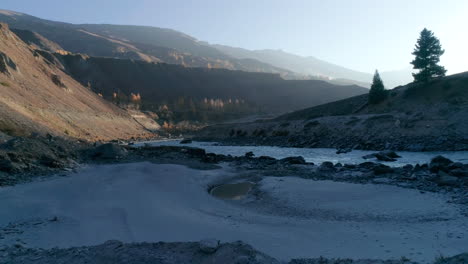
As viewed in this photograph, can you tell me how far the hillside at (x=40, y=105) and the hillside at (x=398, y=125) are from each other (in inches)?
978

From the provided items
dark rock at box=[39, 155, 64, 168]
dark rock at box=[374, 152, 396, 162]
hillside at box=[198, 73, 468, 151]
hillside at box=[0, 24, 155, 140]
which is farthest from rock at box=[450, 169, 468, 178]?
hillside at box=[0, 24, 155, 140]

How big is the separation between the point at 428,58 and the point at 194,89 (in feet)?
333

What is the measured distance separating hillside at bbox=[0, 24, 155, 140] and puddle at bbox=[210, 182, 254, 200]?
18543 millimetres

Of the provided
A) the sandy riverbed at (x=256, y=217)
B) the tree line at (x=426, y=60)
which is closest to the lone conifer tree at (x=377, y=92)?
the tree line at (x=426, y=60)

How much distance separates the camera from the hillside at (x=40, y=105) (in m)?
28.4

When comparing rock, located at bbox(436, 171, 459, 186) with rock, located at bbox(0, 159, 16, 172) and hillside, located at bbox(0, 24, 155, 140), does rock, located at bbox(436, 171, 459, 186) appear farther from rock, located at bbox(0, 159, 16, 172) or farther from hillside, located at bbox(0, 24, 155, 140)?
hillside, located at bbox(0, 24, 155, 140)

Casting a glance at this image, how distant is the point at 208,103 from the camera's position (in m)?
116

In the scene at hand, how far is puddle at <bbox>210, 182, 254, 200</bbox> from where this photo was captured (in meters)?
12.2

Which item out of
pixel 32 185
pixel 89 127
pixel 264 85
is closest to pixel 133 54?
pixel 264 85

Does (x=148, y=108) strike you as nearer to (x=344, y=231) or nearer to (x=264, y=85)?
(x=264, y=85)

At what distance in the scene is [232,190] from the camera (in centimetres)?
1335

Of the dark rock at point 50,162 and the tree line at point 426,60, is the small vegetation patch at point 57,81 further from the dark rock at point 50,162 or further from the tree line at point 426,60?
the tree line at point 426,60

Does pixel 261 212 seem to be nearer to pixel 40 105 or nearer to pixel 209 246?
pixel 209 246

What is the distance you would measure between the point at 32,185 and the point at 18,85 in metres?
37.8
